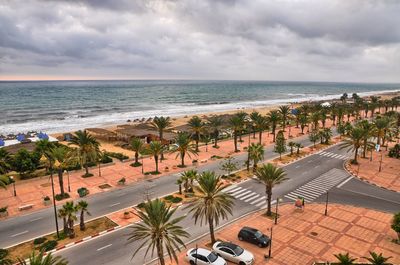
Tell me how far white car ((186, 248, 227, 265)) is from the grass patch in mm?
13080

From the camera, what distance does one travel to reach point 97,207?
147ft

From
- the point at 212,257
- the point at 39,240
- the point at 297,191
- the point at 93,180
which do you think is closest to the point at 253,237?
the point at 212,257

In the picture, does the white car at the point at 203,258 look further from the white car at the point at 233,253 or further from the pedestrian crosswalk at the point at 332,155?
the pedestrian crosswalk at the point at 332,155

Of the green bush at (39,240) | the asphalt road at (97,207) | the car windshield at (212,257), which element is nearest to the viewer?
the car windshield at (212,257)

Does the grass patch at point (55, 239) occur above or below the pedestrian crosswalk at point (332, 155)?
below

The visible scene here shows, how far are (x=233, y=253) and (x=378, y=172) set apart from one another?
144 ft

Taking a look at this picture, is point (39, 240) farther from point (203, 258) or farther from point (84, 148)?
point (84, 148)

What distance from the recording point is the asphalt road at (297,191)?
107 ft

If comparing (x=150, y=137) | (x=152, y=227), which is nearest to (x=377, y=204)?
(x=152, y=227)

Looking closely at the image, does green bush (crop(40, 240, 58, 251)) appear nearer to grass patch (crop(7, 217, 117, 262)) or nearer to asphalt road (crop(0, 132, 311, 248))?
grass patch (crop(7, 217, 117, 262))

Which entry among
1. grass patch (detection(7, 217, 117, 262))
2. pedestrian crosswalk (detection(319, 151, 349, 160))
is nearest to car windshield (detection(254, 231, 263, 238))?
grass patch (detection(7, 217, 117, 262))

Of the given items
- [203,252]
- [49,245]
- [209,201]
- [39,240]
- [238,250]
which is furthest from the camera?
[39,240]

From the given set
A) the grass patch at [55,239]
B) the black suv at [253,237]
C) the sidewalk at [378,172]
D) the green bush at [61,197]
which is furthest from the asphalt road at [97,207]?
the sidewalk at [378,172]

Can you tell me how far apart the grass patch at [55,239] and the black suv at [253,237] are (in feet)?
54.8
